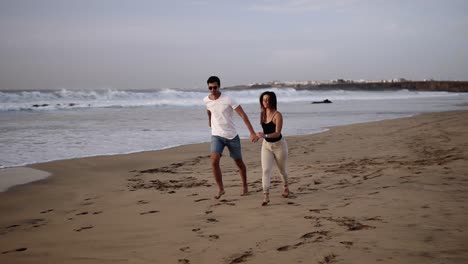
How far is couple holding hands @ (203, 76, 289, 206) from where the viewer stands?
219 inches

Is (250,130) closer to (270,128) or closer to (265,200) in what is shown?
(270,128)

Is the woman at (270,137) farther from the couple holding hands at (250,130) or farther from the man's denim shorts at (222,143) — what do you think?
the man's denim shorts at (222,143)

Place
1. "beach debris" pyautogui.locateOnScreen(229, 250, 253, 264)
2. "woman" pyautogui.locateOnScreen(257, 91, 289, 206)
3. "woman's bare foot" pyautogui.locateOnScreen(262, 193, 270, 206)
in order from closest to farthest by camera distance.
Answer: "beach debris" pyautogui.locateOnScreen(229, 250, 253, 264) → "woman's bare foot" pyautogui.locateOnScreen(262, 193, 270, 206) → "woman" pyautogui.locateOnScreen(257, 91, 289, 206)

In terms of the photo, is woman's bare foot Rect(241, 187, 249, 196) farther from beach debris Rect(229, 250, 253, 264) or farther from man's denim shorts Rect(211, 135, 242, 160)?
beach debris Rect(229, 250, 253, 264)

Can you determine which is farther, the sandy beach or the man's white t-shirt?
the man's white t-shirt

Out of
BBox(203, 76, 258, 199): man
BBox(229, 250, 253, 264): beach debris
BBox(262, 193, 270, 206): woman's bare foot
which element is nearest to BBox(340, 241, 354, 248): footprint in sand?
BBox(229, 250, 253, 264): beach debris

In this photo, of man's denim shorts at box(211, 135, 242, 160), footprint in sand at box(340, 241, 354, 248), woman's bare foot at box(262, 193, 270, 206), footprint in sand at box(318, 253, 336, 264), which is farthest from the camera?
man's denim shorts at box(211, 135, 242, 160)

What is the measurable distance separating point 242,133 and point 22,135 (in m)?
7.34

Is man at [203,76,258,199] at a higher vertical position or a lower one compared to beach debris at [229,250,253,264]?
higher

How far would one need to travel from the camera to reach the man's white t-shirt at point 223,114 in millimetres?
5977

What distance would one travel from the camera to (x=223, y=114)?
602cm

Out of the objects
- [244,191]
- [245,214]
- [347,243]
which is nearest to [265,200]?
[245,214]

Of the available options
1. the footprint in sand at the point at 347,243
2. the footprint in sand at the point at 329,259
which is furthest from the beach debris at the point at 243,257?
the footprint in sand at the point at 347,243

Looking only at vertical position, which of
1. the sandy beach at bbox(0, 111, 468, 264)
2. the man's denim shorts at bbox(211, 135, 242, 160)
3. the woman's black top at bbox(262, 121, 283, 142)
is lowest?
the sandy beach at bbox(0, 111, 468, 264)
